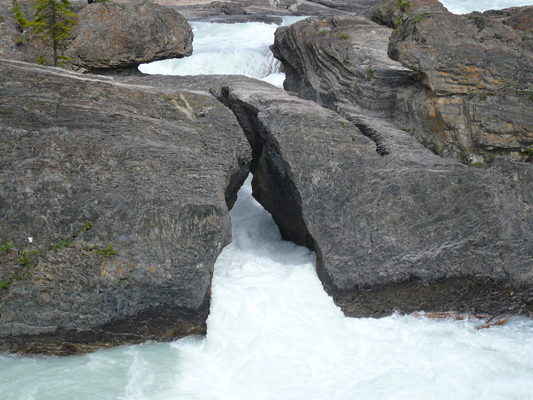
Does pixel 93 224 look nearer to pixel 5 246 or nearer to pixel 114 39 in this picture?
pixel 5 246

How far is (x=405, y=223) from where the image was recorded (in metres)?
8.40

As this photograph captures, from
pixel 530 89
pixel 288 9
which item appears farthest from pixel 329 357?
pixel 288 9

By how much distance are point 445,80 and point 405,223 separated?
11.7ft

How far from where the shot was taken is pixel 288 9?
103ft

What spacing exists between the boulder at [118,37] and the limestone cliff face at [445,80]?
18.9 ft

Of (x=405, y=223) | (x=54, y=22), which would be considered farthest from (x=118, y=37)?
(x=405, y=223)

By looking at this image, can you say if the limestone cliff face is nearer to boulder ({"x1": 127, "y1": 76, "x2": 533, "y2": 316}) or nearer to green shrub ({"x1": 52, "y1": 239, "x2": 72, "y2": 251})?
boulder ({"x1": 127, "y1": 76, "x2": 533, "y2": 316})

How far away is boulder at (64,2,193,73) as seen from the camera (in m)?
13.9

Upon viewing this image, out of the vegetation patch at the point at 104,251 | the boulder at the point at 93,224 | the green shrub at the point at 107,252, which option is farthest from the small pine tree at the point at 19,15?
the green shrub at the point at 107,252

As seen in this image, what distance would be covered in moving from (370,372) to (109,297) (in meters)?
4.11

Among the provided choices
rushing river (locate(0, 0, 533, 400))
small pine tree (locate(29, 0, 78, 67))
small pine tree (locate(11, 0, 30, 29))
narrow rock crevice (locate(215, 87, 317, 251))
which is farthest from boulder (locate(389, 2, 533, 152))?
small pine tree (locate(11, 0, 30, 29))

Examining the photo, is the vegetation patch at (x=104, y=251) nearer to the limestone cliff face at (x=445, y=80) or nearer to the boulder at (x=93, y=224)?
the boulder at (x=93, y=224)

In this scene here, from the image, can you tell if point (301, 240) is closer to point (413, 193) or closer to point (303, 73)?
point (413, 193)

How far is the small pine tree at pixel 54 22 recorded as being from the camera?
41.7 ft
